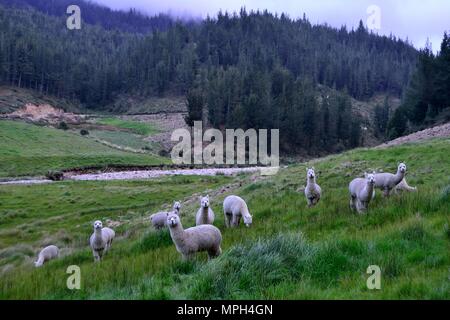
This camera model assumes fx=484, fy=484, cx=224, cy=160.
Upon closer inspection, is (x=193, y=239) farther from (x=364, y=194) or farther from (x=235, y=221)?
(x=364, y=194)

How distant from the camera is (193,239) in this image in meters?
10.5

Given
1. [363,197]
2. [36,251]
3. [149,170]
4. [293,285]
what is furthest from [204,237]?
[149,170]

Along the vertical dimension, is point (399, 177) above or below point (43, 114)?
A: below

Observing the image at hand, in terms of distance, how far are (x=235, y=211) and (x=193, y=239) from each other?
190 inches

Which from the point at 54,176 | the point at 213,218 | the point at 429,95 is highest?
the point at 429,95

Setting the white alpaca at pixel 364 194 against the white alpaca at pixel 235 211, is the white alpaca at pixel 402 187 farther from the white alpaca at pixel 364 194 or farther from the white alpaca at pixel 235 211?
the white alpaca at pixel 235 211

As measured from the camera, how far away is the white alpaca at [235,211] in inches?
586

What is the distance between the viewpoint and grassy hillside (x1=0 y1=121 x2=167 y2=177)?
62.0 metres

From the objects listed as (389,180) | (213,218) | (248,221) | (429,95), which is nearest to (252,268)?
(248,221)

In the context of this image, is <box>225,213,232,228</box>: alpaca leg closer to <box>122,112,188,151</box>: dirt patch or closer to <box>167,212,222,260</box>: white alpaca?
<box>167,212,222,260</box>: white alpaca

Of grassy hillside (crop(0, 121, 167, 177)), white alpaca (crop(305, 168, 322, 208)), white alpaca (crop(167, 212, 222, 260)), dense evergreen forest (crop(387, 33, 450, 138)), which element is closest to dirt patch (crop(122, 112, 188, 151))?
grassy hillside (crop(0, 121, 167, 177))

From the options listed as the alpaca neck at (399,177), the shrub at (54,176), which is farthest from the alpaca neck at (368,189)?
the shrub at (54,176)
